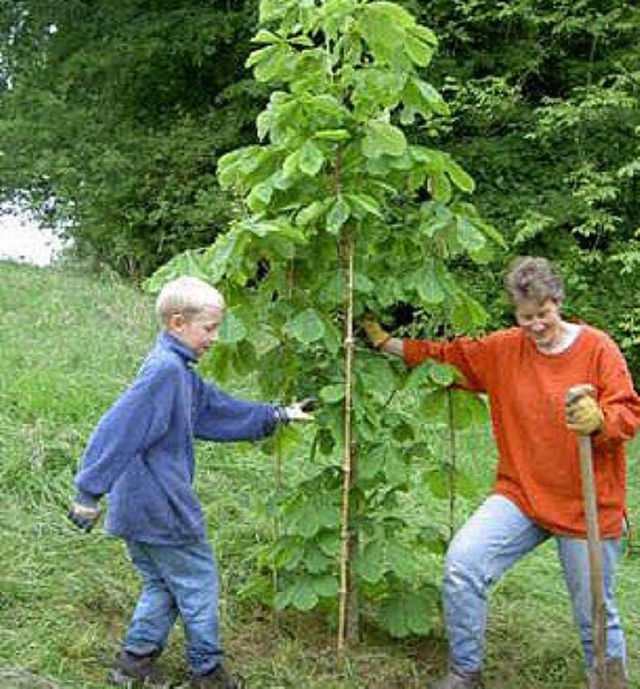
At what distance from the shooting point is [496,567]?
381 cm

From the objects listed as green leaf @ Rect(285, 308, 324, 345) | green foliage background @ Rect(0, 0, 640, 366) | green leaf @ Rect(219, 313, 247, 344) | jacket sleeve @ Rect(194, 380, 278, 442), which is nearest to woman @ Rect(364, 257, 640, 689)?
green leaf @ Rect(285, 308, 324, 345)

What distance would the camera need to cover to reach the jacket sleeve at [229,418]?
3.87 metres

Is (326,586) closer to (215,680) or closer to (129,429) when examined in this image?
(215,680)

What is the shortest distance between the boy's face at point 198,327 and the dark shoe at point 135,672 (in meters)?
1.01

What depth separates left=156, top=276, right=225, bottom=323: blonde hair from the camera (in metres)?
3.55

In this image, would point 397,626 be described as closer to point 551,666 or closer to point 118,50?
point 551,666

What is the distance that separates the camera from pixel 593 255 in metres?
10.4

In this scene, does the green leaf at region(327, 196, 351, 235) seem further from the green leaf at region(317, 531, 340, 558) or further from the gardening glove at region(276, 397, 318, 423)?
the green leaf at region(317, 531, 340, 558)

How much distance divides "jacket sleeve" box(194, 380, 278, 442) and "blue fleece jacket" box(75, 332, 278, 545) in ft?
0.26

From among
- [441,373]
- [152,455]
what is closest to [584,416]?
[441,373]

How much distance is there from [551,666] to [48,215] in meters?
12.4

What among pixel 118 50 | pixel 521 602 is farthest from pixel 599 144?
pixel 521 602

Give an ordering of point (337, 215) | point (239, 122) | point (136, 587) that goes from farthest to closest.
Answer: point (239, 122) < point (136, 587) < point (337, 215)

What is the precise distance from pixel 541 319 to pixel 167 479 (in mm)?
1235
